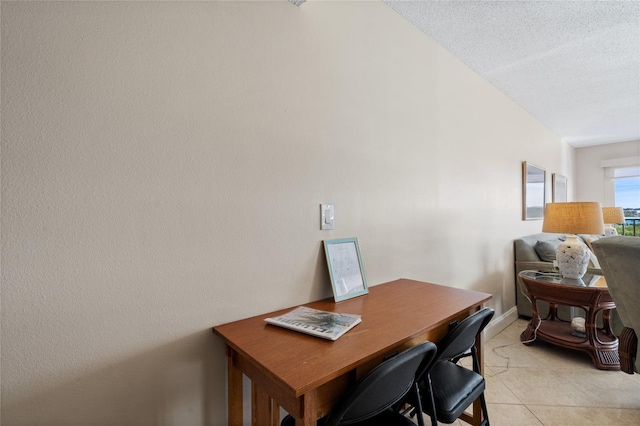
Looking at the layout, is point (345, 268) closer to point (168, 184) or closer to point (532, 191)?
point (168, 184)

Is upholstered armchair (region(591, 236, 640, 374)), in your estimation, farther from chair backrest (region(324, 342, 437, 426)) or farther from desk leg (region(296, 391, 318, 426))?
desk leg (region(296, 391, 318, 426))

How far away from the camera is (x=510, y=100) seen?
3.37 meters

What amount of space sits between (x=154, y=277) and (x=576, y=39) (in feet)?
10.5

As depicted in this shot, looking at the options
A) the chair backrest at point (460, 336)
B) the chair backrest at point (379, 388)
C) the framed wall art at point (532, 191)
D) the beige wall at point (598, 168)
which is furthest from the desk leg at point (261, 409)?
the beige wall at point (598, 168)

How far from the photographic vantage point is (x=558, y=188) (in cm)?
473

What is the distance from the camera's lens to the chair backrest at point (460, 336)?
1.13 meters

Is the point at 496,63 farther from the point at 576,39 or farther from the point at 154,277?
the point at 154,277

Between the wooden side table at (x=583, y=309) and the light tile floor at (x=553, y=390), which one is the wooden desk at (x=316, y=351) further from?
the wooden side table at (x=583, y=309)

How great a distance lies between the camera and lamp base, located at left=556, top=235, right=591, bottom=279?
2.42 meters

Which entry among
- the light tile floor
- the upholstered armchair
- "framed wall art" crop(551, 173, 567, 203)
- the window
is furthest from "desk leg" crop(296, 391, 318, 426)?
the window

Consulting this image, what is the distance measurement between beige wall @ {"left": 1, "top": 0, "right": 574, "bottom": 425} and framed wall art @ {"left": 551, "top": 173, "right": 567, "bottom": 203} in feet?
13.6

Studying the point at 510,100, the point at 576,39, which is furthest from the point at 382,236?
the point at 510,100

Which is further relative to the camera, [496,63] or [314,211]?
[496,63]

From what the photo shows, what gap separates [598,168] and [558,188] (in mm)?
1870
